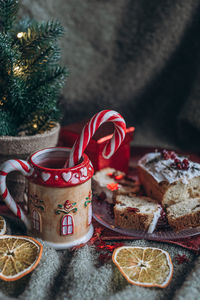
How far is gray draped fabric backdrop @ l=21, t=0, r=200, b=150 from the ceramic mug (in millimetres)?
1066

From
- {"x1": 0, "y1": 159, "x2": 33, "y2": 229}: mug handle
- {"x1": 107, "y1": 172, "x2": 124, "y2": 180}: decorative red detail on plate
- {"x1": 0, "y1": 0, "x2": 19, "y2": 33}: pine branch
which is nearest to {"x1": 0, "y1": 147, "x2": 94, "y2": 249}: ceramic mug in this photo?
{"x1": 0, "y1": 159, "x2": 33, "y2": 229}: mug handle

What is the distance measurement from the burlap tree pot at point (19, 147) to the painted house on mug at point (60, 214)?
218 mm

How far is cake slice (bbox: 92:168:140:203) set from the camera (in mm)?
1537

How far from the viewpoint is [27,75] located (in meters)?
1.45

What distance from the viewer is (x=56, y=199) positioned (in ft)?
3.92

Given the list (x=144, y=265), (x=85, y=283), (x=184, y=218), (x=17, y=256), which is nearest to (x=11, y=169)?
(x=17, y=256)

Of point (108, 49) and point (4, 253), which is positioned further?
point (108, 49)

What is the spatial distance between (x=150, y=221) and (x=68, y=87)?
1.21 metres

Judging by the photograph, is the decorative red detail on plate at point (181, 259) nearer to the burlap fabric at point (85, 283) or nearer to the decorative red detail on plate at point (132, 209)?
the burlap fabric at point (85, 283)

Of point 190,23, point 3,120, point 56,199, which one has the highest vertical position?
point 190,23

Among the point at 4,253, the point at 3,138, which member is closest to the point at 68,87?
the point at 3,138

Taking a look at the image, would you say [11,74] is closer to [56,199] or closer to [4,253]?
[56,199]

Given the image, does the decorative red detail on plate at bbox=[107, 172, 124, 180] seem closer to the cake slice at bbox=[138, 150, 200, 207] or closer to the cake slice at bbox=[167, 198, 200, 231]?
the cake slice at bbox=[138, 150, 200, 207]

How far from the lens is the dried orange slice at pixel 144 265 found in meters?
1.07
